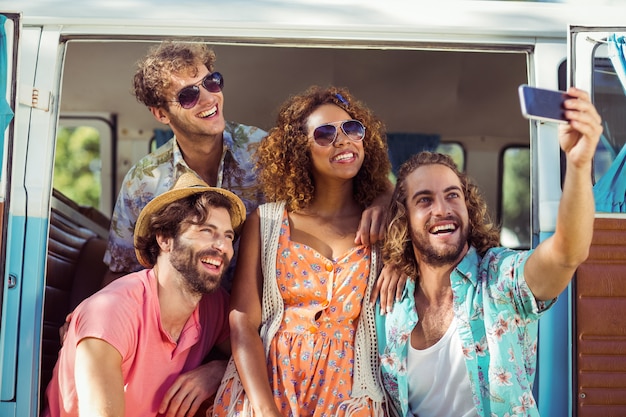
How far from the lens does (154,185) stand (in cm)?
348

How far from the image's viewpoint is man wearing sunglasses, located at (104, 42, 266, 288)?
3352mm

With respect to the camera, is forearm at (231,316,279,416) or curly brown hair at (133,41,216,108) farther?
curly brown hair at (133,41,216,108)

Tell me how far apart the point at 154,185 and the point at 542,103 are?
197 cm

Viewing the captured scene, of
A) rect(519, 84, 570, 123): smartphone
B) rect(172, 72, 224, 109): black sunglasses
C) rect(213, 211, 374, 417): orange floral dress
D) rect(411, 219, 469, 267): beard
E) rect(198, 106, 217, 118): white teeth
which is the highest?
rect(172, 72, 224, 109): black sunglasses

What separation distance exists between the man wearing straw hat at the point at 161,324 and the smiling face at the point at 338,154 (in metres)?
0.37

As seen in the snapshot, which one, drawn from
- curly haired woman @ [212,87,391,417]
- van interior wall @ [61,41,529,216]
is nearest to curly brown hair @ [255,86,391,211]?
curly haired woman @ [212,87,391,417]

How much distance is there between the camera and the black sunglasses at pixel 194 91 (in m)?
3.34

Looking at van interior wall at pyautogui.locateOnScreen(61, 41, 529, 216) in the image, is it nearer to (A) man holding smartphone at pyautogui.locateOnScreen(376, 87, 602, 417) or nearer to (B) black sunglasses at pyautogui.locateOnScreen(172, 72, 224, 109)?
(B) black sunglasses at pyautogui.locateOnScreen(172, 72, 224, 109)

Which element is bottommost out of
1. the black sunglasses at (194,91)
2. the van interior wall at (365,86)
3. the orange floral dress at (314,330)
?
the orange floral dress at (314,330)

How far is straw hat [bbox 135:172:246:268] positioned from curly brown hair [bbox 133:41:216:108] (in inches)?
19.7

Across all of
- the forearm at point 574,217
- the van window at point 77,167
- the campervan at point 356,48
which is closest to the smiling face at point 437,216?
the campervan at point 356,48

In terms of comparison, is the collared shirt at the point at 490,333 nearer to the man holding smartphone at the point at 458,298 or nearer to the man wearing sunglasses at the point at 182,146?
the man holding smartphone at the point at 458,298

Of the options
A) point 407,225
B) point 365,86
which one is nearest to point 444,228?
point 407,225

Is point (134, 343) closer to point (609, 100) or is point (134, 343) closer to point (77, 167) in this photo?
point (609, 100)
